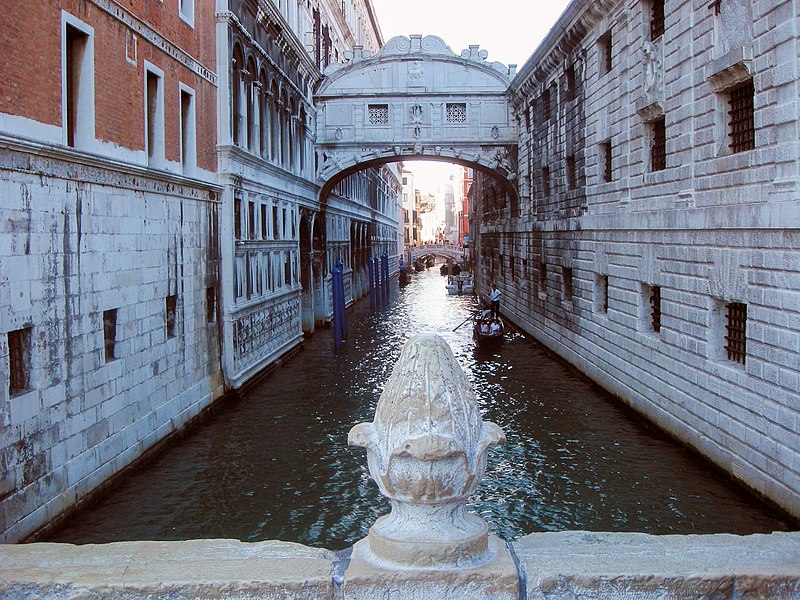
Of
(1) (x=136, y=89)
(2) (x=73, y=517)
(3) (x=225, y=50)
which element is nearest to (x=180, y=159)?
(1) (x=136, y=89)

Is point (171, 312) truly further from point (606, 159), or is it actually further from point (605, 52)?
point (605, 52)

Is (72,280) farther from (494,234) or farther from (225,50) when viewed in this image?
(494,234)

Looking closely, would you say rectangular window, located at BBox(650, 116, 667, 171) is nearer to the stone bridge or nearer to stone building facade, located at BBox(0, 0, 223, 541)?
stone building facade, located at BBox(0, 0, 223, 541)

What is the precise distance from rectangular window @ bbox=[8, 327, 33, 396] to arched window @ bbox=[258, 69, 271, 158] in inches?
404

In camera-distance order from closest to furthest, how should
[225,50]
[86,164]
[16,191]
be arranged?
[16,191]
[86,164]
[225,50]

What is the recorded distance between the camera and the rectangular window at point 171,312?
11789 millimetres

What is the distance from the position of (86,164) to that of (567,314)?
1245 cm

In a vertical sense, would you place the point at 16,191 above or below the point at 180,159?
below

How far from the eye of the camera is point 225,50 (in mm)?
14562

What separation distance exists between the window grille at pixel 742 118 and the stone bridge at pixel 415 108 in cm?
1506

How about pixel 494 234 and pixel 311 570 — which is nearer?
pixel 311 570

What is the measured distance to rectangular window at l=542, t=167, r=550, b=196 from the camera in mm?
21467

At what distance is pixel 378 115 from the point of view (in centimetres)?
2467

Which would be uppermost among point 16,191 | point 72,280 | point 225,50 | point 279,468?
point 225,50
